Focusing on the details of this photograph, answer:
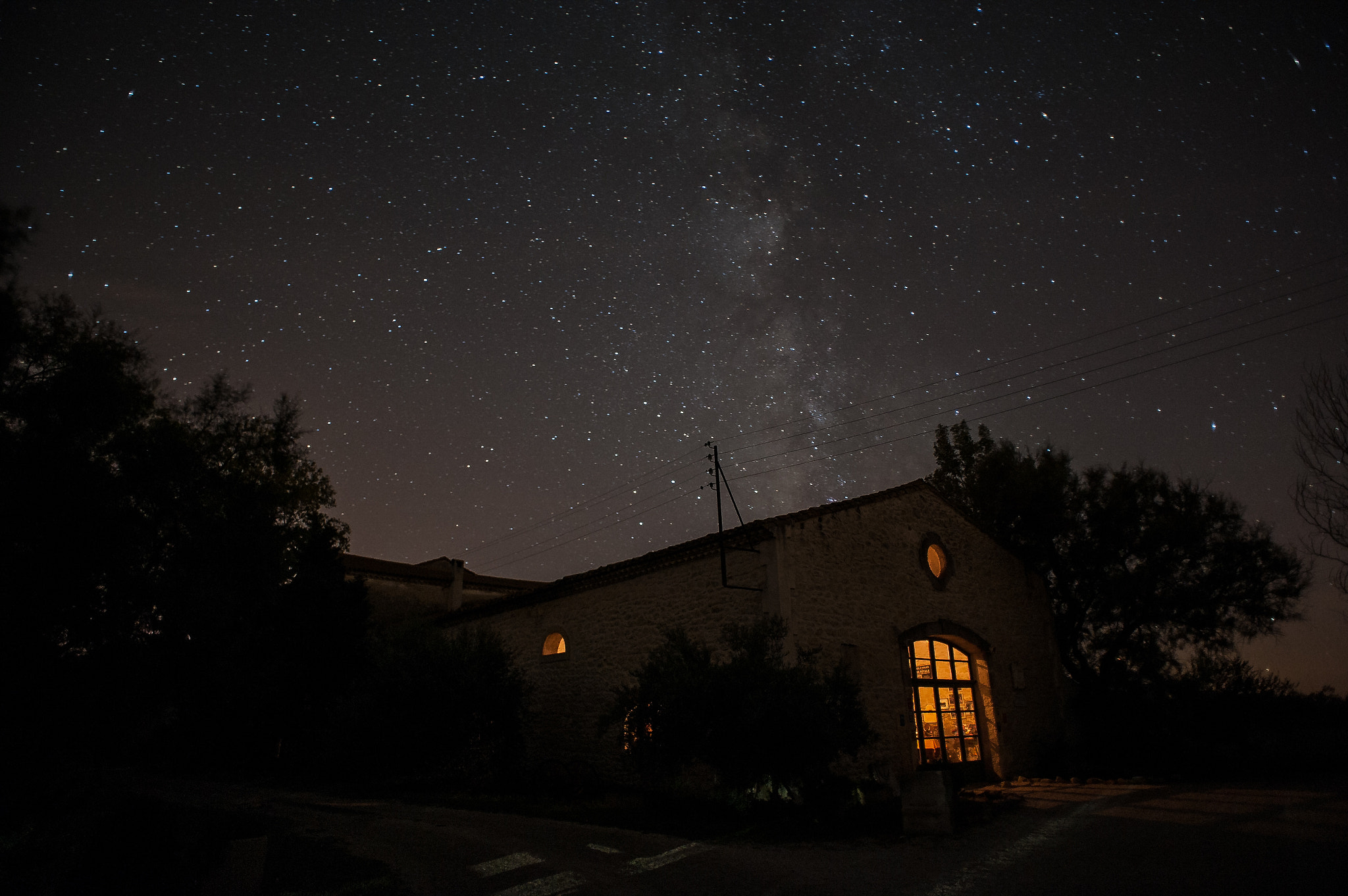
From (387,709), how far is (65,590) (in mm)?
5608

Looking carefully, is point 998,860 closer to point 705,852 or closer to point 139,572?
point 705,852

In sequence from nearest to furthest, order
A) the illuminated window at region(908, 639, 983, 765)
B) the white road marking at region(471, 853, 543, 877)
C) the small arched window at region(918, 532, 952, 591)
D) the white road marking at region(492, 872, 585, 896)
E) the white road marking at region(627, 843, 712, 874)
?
1. the white road marking at region(492, 872, 585, 896)
2. the white road marking at region(471, 853, 543, 877)
3. the white road marking at region(627, 843, 712, 874)
4. the illuminated window at region(908, 639, 983, 765)
5. the small arched window at region(918, 532, 952, 591)

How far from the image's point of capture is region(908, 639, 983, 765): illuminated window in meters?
13.8

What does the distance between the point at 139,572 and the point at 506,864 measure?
32.4ft

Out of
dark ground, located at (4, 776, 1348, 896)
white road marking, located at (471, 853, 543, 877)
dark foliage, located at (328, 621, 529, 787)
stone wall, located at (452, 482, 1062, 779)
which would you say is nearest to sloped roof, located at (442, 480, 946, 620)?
stone wall, located at (452, 482, 1062, 779)

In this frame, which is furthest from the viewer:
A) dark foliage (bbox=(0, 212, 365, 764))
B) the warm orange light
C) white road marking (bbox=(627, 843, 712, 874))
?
the warm orange light

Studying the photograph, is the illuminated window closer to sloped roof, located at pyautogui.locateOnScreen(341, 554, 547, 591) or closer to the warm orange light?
the warm orange light

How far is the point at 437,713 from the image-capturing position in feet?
45.3

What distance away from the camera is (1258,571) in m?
17.8

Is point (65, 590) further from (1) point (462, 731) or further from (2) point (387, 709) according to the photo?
(1) point (462, 731)

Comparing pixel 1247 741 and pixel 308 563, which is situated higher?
pixel 308 563

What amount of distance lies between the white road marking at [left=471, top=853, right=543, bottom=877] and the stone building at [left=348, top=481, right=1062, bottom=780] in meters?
5.03

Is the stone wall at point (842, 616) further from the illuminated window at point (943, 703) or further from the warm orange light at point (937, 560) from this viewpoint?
the illuminated window at point (943, 703)

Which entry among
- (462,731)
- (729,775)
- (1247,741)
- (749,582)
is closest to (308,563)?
(462,731)
